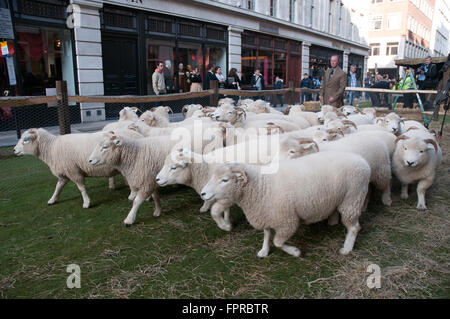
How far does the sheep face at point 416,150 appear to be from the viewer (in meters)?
3.72

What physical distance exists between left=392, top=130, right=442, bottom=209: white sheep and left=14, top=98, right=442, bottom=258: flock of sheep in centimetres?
1

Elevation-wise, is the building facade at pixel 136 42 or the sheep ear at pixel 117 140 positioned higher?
the building facade at pixel 136 42

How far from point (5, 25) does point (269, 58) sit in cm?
1294

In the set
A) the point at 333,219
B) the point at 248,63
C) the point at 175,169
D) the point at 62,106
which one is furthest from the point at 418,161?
the point at 248,63

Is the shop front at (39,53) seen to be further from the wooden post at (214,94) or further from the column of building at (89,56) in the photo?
the wooden post at (214,94)

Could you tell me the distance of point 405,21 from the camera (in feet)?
142

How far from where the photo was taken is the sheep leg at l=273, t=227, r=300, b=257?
8.89 ft

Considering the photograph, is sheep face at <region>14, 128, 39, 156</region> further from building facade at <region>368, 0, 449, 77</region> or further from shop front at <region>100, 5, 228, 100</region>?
building facade at <region>368, 0, 449, 77</region>

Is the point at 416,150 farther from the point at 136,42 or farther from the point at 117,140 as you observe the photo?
the point at 136,42

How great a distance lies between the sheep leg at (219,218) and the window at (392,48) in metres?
48.3

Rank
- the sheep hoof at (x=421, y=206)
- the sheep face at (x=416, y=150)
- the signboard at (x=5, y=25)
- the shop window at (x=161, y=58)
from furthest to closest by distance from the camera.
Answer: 1. the shop window at (x=161, y=58)
2. the signboard at (x=5, y=25)
3. the sheep hoof at (x=421, y=206)
4. the sheep face at (x=416, y=150)

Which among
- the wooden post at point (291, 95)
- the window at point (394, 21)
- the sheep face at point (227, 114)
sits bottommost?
the sheep face at point (227, 114)

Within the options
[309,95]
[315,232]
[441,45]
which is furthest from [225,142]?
[441,45]

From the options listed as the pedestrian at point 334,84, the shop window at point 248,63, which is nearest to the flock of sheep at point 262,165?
the pedestrian at point 334,84
